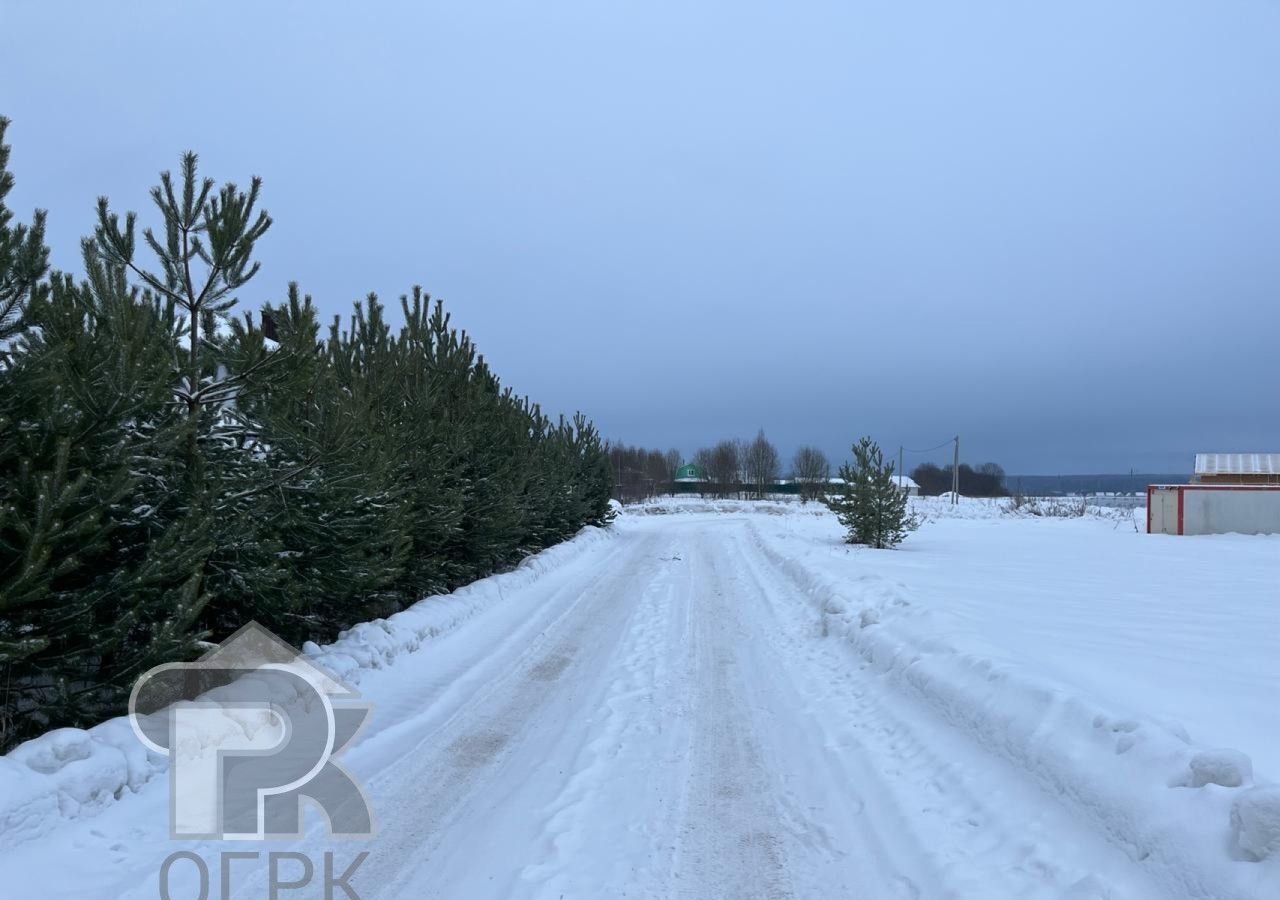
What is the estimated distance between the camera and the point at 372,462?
8.16 m

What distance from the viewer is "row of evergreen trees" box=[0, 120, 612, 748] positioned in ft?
14.9

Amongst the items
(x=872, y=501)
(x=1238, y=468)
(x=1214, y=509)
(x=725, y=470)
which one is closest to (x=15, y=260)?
(x=872, y=501)

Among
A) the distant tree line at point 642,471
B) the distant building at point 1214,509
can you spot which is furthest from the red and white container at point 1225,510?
the distant tree line at point 642,471

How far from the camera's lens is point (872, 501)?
69.1 feet

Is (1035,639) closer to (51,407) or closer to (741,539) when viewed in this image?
(51,407)

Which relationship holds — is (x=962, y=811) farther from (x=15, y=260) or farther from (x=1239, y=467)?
(x=1239, y=467)

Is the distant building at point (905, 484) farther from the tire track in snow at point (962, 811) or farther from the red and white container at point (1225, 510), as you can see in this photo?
the tire track in snow at point (962, 811)

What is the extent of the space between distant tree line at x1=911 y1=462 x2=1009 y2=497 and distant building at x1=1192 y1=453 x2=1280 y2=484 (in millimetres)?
59208

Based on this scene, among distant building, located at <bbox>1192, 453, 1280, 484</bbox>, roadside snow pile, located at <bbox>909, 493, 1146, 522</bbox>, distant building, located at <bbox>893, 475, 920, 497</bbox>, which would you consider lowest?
roadside snow pile, located at <bbox>909, 493, 1146, 522</bbox>

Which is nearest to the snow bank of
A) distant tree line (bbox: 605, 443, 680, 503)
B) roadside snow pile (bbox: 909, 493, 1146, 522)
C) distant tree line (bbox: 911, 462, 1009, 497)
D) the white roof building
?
roadside snow pile (bbox: 909, 493, 1146, 522)

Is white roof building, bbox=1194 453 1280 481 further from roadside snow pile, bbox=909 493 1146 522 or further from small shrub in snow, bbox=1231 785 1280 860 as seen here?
small shrub in snow, bbox=1231 785 1280 860

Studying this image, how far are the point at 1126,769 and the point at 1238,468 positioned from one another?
51.5 metres

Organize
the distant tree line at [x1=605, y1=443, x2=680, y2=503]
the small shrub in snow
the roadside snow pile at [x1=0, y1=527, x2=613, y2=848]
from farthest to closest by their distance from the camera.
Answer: the distant tree line at [x1=605, y1=443, x2=680, y2=503], the roadside snow pile at [x1=0, y1=527, x2=613, y2=848], the small shrub in snow

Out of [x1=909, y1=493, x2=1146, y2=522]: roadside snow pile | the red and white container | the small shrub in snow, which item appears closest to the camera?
the small shrub in snow
